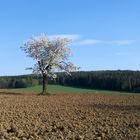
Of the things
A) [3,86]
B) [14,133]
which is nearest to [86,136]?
[14,133]

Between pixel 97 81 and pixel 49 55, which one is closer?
pixel 49 55

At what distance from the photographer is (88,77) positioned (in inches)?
3590

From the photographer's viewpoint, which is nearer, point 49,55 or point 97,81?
point 49,55

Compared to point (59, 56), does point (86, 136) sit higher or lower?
lower

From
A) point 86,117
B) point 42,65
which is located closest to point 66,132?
point 86,117

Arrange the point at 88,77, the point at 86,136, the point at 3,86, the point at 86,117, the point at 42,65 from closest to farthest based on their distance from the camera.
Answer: the point at 86,136, the point at 86,117, the point at 42,65, the point at 88,77, the point at 3,86

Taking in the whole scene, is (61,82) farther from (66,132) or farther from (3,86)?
(66,132)

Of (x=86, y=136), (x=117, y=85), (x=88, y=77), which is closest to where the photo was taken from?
(x=86, y=136)

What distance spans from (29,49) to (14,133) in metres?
40.0

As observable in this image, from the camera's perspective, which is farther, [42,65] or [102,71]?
[102,71]

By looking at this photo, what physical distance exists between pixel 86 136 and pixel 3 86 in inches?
3206

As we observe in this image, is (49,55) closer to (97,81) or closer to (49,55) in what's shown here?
(49,55)

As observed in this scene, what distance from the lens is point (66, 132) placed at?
20000 mm

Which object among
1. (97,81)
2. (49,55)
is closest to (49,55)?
(49,55)
